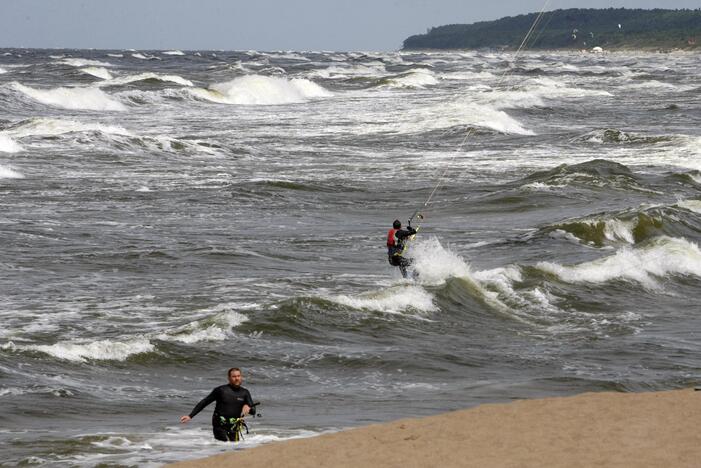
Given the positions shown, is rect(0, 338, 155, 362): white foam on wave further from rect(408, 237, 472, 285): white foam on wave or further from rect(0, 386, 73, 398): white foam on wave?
rect(408, 237, 472, 285): white foam on wave

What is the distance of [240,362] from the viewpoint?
15.2 metres

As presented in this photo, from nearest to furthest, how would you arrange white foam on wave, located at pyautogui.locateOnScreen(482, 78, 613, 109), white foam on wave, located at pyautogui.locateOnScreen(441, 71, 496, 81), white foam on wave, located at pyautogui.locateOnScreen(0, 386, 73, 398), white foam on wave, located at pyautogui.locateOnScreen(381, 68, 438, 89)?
white foam on wave, located at pyautogui.locateOnScreen(0, 386, 73, 398)
white foam on wave, located at pyautogui.locateOnScreen(482, 78, 613, 109)
white foam on wave, located at pyautogui.locateOnScreen(381, 68, 438, 89)
white foam on wave, located at pyautogui.locateOnScreen(441, 71, 496, 81)

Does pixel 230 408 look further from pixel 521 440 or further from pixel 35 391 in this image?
pixel 35 391

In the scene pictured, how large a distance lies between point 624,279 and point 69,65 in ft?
272

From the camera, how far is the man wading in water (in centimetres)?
1112

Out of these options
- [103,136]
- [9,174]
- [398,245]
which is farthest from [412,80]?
[398,245]

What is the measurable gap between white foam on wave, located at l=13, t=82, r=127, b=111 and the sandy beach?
52.1 meters

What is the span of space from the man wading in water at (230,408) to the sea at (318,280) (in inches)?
8.0

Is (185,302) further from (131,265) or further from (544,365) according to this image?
(544,365)

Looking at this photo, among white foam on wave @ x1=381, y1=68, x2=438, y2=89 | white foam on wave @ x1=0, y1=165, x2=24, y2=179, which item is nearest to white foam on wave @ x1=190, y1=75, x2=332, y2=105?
white foam on wave @ x1=381, y1=68, x2=438, y2=89

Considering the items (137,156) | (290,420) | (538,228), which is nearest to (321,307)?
(290,420)

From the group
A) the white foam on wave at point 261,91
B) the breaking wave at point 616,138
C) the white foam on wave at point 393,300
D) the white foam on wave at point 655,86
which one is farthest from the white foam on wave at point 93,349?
the white foam on wave at point 655,86

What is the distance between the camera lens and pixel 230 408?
36.7ft

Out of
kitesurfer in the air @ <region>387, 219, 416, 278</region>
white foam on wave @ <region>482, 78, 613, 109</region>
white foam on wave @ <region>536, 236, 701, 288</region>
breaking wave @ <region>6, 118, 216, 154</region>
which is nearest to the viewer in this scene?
kitesurfer in the air @ <region>387, 219, 416, 278</region>
